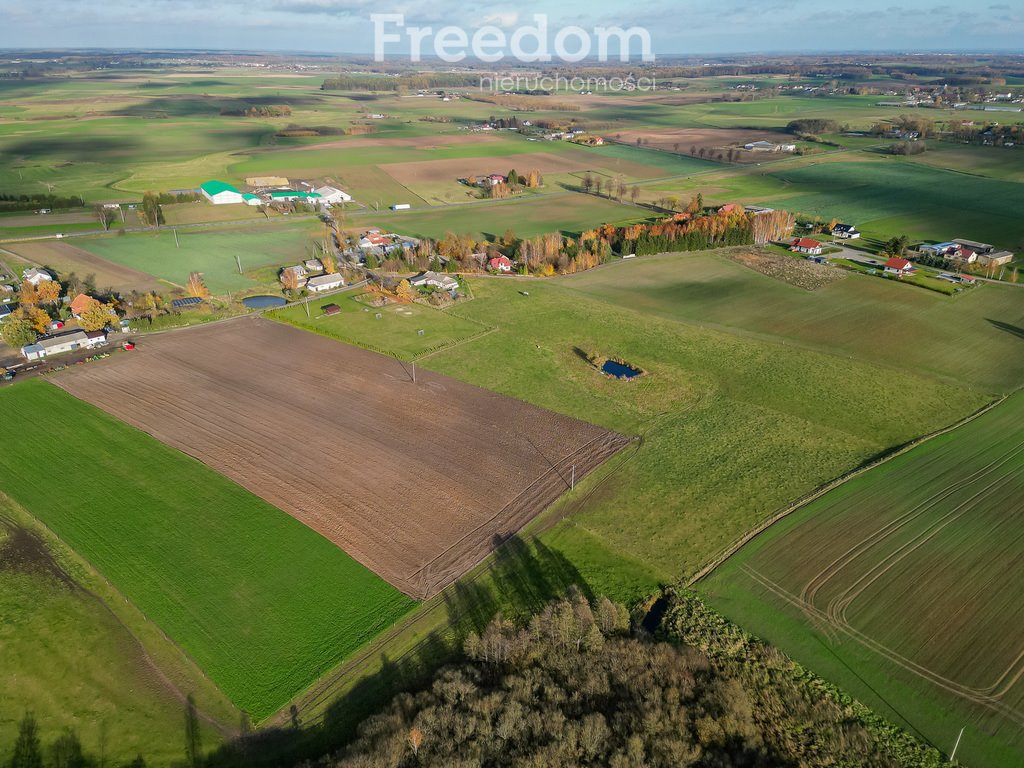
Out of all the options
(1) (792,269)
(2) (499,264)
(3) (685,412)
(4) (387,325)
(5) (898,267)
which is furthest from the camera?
(2) (499,264)

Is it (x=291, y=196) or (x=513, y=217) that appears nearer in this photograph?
(x=513, y=217)

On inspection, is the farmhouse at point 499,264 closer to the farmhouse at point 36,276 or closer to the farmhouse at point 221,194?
the farmhouse at point 36,276

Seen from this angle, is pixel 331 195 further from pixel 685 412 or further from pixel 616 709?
pixel 616 709

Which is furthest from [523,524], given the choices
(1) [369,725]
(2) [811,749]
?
(2) [811,749]

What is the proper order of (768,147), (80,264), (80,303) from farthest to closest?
(768,147) → (80,264) → (80,303)

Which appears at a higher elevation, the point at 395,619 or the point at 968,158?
the point at 968,158

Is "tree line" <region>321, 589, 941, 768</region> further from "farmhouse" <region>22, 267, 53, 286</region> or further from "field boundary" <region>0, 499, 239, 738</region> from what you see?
"farmhouse" <region>22, 267, 53, 286</region>

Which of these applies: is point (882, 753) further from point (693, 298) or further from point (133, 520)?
point (693, 298)

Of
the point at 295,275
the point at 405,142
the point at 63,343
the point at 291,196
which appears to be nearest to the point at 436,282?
the point at 295,275
